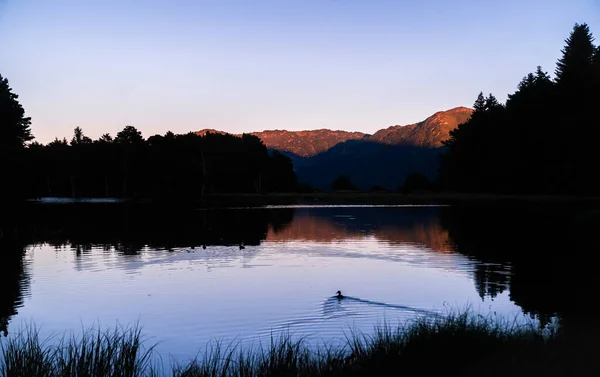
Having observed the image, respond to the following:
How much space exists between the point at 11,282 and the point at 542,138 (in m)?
99.4

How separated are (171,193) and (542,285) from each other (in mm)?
103228

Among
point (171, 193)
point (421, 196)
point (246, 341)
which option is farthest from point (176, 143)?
point (246, 341)

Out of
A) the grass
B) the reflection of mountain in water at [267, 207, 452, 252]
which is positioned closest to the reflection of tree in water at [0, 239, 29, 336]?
the grass

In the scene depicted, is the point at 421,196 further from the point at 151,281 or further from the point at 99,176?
the point at 151,281

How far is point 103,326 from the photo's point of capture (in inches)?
738

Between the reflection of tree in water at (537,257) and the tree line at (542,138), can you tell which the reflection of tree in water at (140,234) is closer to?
the reflection of tree in water at (537,257)

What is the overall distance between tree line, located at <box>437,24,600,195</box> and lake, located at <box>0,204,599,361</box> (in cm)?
5351

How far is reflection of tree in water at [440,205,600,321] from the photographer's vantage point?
71.6ft

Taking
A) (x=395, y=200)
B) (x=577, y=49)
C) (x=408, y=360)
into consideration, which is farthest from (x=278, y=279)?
(x=577, y=49)

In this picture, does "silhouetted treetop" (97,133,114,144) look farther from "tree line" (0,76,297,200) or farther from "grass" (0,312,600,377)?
"grass" (0,312,600,377)

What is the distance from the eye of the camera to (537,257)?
33.8 m

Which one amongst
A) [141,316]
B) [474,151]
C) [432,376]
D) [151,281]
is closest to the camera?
[432,376]

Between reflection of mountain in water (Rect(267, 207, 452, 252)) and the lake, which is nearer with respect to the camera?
the lake

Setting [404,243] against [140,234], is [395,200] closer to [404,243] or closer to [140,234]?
[140,234]
